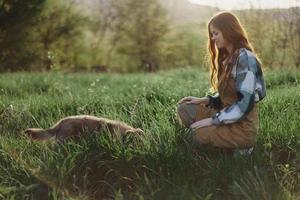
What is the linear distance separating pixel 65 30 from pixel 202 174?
56.4 feet

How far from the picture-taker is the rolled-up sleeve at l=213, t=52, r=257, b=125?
462 centimetres

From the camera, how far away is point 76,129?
5082 mm

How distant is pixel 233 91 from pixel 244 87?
0.26 m

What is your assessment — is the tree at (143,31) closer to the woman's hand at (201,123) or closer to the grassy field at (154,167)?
the grassy field at (154,167)

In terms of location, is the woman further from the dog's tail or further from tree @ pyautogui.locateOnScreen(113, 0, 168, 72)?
tree @ pyautogui.locateOnScreen(113, 0, 168, 72)

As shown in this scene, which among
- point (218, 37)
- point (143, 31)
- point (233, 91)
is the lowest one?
→ point (143, 31)

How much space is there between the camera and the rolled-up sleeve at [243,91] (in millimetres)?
4617

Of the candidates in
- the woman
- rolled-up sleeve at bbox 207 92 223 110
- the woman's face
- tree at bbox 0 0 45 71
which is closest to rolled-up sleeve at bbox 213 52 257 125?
the woman

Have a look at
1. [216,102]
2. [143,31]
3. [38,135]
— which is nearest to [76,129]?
[38,135]

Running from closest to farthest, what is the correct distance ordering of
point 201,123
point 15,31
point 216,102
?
point 201,123 < point 216,102 < point 15,31

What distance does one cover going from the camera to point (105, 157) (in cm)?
481

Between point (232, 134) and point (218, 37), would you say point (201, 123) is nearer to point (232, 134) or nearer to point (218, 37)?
point (232, 134)

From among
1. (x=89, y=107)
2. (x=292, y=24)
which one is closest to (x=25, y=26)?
(x=292, y=24)

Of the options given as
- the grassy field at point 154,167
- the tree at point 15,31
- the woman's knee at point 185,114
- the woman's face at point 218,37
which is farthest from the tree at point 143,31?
the woman's face at point 218,37
